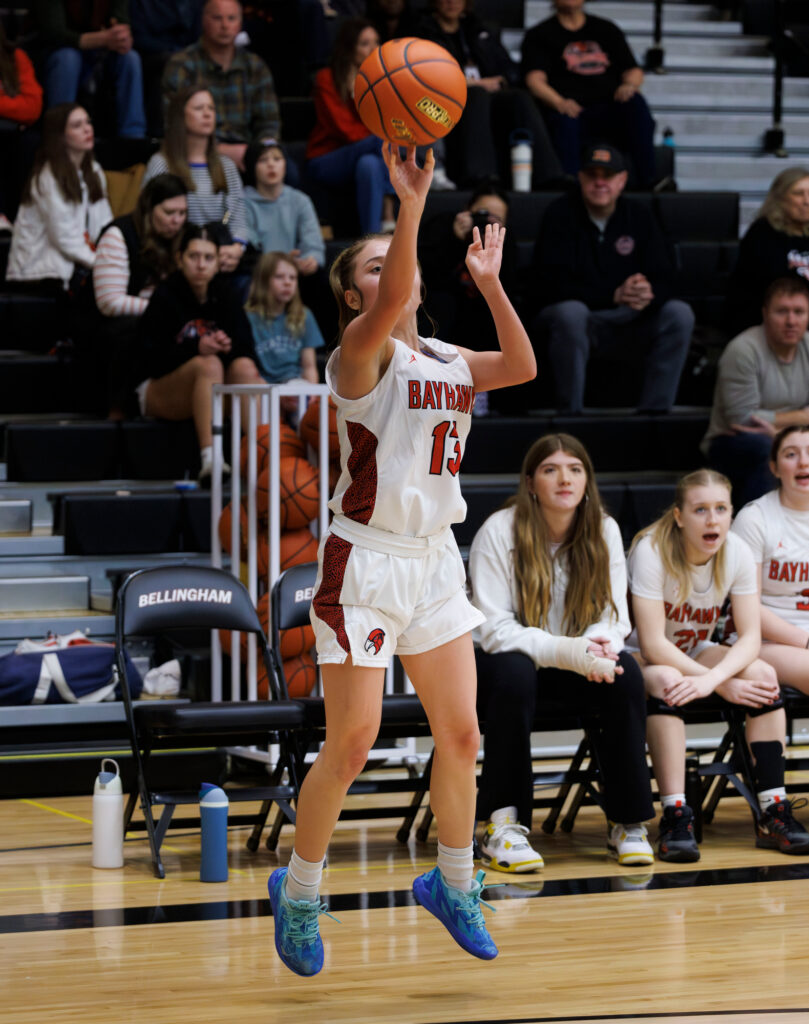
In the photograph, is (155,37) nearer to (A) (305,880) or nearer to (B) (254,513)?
(B) (254,513)

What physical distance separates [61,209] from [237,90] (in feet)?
4.58

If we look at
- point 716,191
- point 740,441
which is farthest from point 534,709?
point 716,191

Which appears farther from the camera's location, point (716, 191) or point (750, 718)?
point (716, 191)

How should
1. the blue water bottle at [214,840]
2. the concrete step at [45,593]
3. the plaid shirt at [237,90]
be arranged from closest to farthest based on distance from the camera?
the blue water bottle at [214,840]
the concrete step at [45,593]
the plaid shirt at [237,90]

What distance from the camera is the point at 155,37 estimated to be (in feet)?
29.7

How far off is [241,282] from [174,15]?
8.56 feet

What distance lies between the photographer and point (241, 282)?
7328 mm

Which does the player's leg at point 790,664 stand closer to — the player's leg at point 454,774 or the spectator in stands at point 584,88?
the player's leg at point 454,774

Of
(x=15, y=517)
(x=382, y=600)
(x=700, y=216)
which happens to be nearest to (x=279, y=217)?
(x=15, y=517)

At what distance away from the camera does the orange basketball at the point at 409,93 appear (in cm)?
306

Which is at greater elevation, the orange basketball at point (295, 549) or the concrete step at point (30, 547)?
the orange basketball at point (295, 549)

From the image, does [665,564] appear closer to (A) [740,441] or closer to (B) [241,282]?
(A) [740,441]

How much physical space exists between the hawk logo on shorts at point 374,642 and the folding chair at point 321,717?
1.34 m

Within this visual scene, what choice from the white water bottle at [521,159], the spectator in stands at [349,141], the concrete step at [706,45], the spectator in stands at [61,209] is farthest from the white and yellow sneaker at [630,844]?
the concrete step at [706,45]
